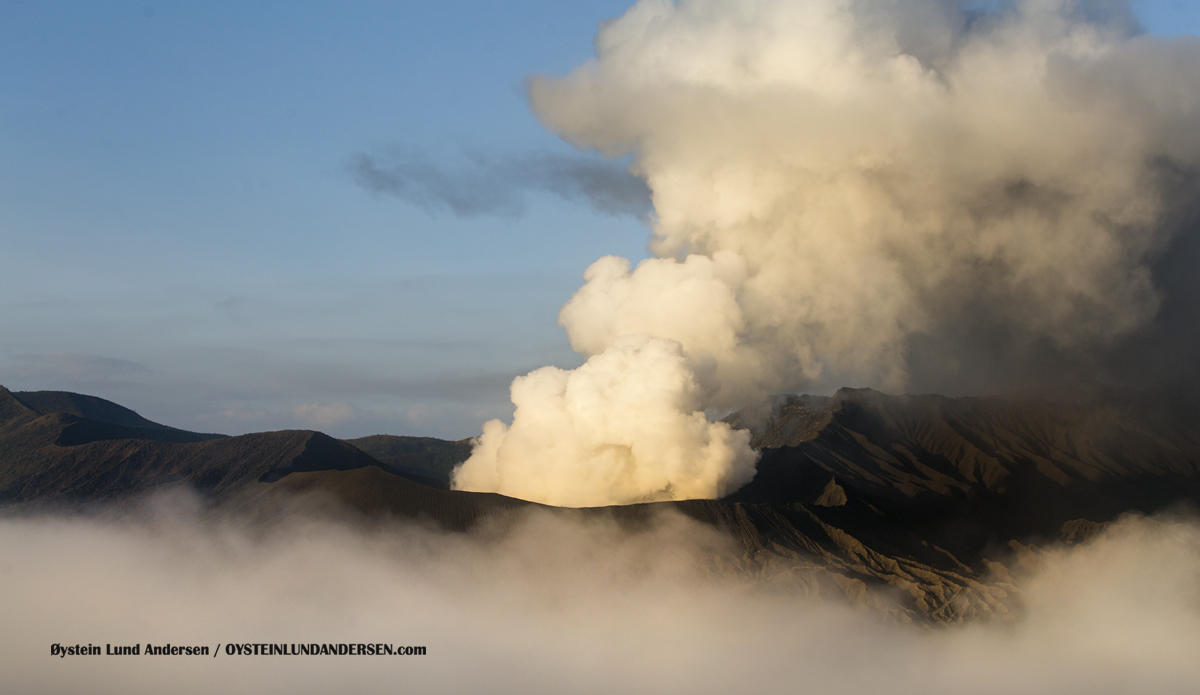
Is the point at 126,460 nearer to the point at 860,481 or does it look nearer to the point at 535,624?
the point at 535,624

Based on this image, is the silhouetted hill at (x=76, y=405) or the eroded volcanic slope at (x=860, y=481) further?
the silhouetted hill at (x=76, y=405)

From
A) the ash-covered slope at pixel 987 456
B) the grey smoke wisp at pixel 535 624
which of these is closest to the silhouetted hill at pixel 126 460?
the grey smoke wisp at pixel 535 624

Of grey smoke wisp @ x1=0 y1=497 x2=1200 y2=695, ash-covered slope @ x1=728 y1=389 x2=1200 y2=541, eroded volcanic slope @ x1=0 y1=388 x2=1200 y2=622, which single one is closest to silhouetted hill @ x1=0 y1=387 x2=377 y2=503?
eroded volcanic slope @ x1=0 y1=388 x2=1200 y2=622

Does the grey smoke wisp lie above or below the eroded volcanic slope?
below

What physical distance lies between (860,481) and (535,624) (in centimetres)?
6745

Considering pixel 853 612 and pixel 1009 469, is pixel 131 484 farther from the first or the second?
pixel 1009 469

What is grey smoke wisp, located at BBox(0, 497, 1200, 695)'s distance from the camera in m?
87.9

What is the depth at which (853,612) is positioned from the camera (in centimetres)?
9644

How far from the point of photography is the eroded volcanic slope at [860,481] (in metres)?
101

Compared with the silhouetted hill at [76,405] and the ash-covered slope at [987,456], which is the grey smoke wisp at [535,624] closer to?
the ash-covered slope at [987,456]

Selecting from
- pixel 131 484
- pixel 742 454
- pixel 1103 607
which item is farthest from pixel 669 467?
pixel 131 484

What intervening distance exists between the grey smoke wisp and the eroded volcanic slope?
3.20 meters

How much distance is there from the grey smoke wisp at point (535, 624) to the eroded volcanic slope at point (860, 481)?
3199 millimetres

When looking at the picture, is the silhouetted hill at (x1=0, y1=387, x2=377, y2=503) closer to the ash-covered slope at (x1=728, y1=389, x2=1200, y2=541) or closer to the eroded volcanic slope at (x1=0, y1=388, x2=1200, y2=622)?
the eroded volcanic slope at (x1=0, y1=388, x2=1200, y2=622)
